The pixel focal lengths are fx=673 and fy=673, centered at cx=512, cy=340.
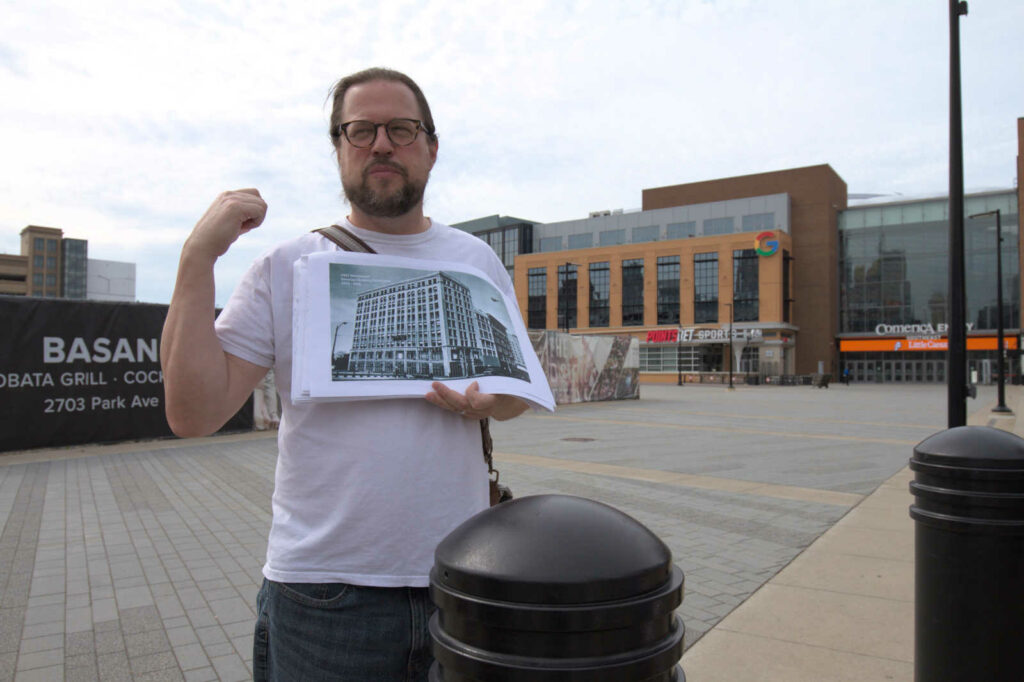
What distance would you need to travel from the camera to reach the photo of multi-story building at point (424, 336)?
4.94ft

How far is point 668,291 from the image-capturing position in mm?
63281

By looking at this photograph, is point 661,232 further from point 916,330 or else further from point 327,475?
point 327,475

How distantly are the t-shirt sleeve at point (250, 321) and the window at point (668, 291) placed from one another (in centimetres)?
6288

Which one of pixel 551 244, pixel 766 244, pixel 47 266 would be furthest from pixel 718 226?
pixel 47 266

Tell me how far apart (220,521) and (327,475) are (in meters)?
5.74

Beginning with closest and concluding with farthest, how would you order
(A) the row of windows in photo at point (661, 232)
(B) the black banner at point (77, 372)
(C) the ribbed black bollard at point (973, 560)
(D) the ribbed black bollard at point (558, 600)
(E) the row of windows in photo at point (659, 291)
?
1. (D) the ribbed black bollard at point (558, 600)
2. (C) the ribbed black bollard at point (973, 560)
3. (B) the black banner at point (77, 372)
4. (E) the row of windows in photo at point (659, 291)
5. (A) the row of windows in photo at point (661, 232)

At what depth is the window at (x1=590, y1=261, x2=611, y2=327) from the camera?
221ft

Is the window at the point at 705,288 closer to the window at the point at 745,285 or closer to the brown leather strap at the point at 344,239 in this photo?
the window at the point at 745,285

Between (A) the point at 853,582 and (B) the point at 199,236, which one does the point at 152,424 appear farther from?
(B) the point at 199,236

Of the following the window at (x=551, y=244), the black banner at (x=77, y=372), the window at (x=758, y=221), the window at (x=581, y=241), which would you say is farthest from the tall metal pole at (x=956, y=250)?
the window at (x=551, y=244)

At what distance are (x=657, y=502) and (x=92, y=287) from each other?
96.6m

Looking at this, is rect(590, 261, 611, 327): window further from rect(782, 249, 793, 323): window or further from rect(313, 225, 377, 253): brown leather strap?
rect(313, 225, 377, 253): brown leather strap

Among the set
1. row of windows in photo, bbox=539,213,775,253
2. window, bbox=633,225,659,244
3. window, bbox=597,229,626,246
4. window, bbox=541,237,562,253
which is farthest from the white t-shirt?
window, bbox=541,237,562,253

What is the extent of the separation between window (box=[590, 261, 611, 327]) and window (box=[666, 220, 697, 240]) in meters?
8.06
